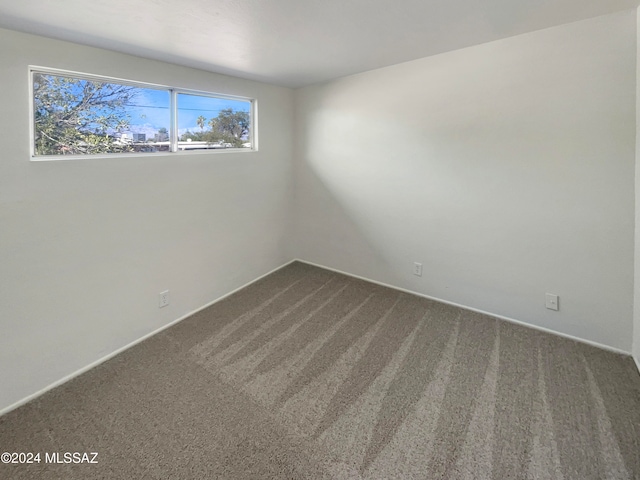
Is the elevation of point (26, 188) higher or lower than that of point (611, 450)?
higher

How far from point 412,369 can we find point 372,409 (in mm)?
513

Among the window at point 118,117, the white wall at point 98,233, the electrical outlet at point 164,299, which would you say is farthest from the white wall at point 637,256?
Answer: the electrical outlet at point 164,299

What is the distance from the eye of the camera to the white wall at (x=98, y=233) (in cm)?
197

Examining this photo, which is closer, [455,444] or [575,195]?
[455,444]

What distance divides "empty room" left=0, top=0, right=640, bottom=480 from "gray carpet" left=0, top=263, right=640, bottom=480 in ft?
0.05

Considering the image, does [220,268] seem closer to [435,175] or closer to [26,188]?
[26,188]

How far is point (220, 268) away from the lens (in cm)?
345

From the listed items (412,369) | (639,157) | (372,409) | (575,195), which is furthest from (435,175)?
(372,409)

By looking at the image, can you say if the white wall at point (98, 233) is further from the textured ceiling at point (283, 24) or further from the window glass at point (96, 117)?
the textured ceiling at point (283, 24)

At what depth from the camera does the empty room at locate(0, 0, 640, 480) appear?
1769 mm

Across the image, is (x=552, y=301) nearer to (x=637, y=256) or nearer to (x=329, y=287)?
(x=637, y=256)

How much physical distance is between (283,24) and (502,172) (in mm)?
2074

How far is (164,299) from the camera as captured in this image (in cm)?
290

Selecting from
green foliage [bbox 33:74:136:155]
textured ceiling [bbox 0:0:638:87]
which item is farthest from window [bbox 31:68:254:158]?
textured ceiling [bbox 0:0:638:87]
